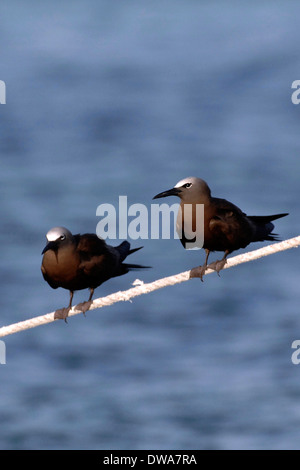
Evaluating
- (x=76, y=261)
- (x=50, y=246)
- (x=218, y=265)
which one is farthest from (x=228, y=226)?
(x=50, y=246)

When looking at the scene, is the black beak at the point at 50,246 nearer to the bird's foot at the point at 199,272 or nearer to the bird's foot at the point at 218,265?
the bird's foot at the point at 199,272

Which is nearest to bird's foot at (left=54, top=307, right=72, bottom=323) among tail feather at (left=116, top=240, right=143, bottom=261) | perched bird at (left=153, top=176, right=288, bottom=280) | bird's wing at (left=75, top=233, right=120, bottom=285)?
bird's wing at (left=75, top=233, right=120, bottom=285)

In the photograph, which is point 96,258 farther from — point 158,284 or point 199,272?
point 158,284

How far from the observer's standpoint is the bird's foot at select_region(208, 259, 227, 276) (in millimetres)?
15762

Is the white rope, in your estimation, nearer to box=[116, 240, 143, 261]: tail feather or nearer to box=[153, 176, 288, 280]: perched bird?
box=[153, 176, 288, 280]: perched bird

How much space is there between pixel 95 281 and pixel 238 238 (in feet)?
5.98

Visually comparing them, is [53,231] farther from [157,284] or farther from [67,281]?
[157,284]

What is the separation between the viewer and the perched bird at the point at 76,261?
1608cm

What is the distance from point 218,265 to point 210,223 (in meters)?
0.58

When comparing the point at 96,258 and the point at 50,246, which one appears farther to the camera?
the point at 96,258

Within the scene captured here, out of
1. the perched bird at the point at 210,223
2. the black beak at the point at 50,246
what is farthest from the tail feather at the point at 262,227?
the black beak at the point at 50,246

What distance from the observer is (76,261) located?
640 inches

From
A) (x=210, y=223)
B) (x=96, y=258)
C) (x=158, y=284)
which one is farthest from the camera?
(x=96, y=258)

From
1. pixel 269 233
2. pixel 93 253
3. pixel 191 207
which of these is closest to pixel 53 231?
pixel 93 253
